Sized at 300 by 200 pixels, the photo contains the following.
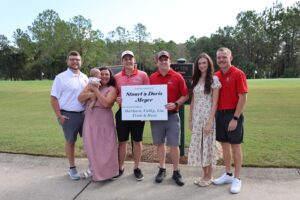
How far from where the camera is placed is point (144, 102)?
5.46 m

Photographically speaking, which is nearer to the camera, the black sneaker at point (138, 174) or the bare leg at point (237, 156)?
the bare leg at point (237, 156)

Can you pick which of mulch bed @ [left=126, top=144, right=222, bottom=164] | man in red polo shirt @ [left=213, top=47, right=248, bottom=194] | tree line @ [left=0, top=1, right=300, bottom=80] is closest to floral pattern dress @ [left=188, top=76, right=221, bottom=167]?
man in red polo shirt @ [left=213, top=47, right=248, bottom=194]

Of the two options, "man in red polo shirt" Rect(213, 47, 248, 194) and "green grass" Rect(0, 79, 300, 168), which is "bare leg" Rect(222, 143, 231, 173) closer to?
"man in red polo shirt" Rect(213, 47, 248, 194)

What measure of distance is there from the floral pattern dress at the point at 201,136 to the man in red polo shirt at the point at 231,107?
0.14 meters

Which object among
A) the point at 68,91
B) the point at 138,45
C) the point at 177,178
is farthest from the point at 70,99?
the point at 138,45

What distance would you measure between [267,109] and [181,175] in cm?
936

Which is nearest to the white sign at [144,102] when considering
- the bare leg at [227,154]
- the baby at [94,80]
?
the baby at [94,80]

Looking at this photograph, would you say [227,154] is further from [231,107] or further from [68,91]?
[68,91]

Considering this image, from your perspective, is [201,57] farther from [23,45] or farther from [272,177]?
[23,45]

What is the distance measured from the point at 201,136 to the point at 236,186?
2.68ft

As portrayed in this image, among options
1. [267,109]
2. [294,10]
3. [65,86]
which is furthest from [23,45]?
[65,86]

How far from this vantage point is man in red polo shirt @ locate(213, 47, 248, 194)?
4859 mm

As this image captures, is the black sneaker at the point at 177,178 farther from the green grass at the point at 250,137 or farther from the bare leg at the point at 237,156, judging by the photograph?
the green grass at the point at 250,137

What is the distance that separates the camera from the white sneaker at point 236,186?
482 centimetres
